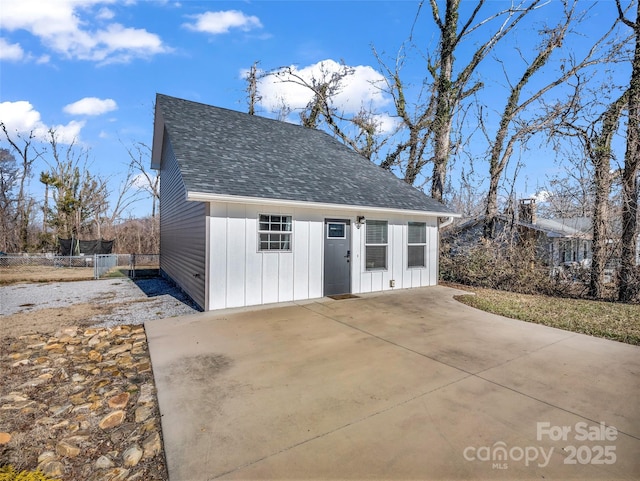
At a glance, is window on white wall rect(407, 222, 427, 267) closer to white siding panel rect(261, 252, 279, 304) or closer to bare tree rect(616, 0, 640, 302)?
white siding panel rect(261, 252, 279, 304)

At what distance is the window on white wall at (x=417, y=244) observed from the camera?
912cm

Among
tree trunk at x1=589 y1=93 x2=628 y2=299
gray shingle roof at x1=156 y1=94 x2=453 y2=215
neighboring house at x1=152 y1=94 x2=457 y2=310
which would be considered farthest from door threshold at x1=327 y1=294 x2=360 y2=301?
tree trunk at x1=589 y1=93 x2=628 y2=299

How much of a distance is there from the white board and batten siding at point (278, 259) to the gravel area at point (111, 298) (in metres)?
1.11

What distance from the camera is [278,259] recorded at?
690 centimetres

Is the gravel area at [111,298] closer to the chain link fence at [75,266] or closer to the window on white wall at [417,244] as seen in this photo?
the chain link fence at [75,266]

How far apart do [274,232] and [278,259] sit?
0.59 m

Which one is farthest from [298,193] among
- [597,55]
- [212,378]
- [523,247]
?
[597,55]

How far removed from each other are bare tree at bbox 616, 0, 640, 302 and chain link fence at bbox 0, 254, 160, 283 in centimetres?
1574

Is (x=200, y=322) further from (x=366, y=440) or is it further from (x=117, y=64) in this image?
(x=117, y=64)

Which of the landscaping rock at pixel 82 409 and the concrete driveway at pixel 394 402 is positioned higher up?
the concrete driveway at pixel 394 402

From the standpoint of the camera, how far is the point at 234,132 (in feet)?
30.6

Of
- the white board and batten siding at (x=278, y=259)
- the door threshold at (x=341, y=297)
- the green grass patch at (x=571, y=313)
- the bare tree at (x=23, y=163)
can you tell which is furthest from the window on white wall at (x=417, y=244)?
the bare tree at (x=23, y=163)

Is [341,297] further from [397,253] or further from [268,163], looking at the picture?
[268,163]

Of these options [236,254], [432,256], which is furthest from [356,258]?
[236,254]
